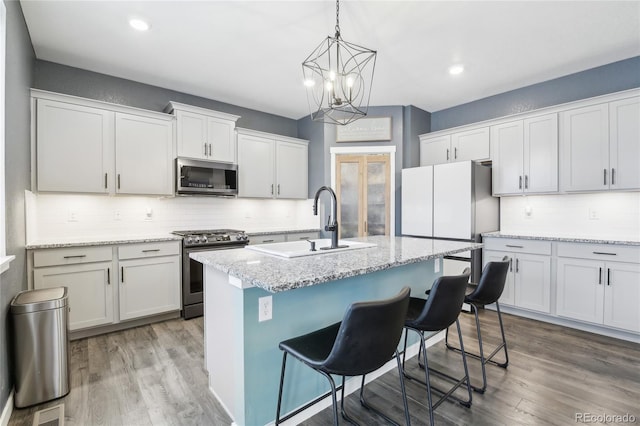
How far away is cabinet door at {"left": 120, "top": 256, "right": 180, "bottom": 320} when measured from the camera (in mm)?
3209

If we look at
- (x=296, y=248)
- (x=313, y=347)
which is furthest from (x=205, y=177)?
Result: (x=313, y=347)

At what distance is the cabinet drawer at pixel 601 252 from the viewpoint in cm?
290

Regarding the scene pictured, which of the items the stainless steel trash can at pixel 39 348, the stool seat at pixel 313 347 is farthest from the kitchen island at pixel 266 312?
the stainless steel trash can at pixel 39 348

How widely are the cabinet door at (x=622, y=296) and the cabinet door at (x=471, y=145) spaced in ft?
5.98

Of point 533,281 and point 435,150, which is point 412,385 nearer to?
point 533,281

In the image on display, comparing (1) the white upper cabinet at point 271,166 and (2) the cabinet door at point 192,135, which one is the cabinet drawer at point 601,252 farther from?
(2) the cabinet door at point 192,135

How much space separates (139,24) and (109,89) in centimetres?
133

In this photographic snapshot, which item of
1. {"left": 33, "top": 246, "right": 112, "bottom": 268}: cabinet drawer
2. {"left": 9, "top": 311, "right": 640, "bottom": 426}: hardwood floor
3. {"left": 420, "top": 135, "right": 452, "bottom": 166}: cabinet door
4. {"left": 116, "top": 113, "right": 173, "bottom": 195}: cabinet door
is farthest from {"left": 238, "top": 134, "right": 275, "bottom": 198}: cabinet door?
{"left": 420, "top": 135, "right": 452, "bottom": 166}: cabinet door

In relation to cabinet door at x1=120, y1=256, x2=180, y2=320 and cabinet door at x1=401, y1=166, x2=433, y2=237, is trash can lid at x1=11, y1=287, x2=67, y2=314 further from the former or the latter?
cabinet door at x1=401, y1=166, x2=433, y2=237

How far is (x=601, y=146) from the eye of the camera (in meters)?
3.23

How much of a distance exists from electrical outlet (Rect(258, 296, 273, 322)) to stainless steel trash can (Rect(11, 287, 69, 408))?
1534 millimetres

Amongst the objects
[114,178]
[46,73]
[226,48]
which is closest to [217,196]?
[114,178]

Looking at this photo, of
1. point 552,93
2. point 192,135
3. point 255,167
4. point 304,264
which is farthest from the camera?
point 255,167

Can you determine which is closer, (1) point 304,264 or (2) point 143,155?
(1) point 304,264
